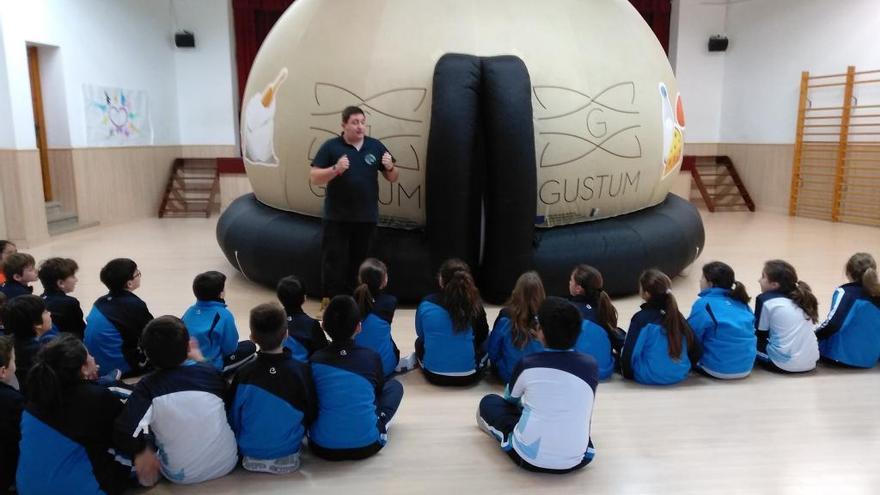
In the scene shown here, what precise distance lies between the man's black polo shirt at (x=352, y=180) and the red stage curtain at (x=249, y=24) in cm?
836

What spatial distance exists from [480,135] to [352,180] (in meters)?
1.06

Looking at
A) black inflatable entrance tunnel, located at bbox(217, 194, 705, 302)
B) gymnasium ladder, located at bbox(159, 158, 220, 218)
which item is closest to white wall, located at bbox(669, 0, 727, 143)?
black inflatable entrance tunnel, located at bbox(217, 194, 705, 302)

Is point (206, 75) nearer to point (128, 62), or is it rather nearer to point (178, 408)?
point (128, 62)

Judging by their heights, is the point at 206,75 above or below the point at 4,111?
above

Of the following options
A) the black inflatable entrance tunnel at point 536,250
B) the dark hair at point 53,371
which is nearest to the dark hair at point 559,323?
the dark hair at point 53,371

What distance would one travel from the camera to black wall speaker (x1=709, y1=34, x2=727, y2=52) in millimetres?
11844

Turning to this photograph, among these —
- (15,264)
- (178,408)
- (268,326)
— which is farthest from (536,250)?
(15,264)

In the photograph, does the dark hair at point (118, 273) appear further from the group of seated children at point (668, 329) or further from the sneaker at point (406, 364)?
the sneaker at point (406, 364)

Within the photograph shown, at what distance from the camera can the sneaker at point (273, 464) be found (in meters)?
2.61

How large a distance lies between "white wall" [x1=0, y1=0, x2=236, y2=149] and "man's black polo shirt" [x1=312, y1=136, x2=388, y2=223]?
5353mm

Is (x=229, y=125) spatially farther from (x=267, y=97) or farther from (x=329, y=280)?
(x=329, y=280)

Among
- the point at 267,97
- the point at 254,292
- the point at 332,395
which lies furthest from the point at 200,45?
the point at 332,395

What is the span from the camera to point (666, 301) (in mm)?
3291

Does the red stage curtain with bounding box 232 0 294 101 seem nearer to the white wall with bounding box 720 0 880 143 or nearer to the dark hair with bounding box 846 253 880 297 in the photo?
the white wall with bounding box 720 0 880 143
